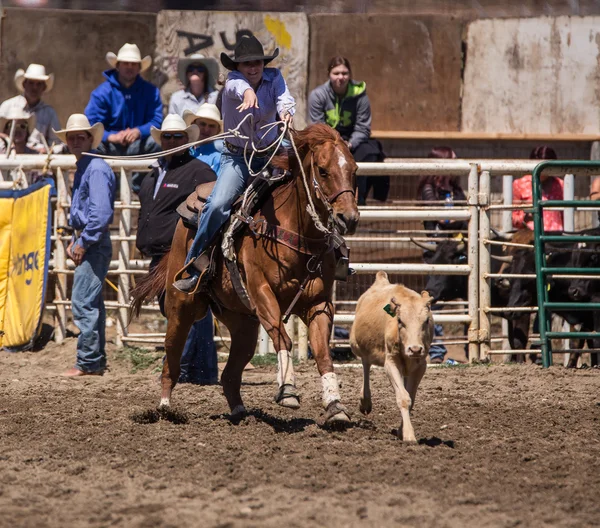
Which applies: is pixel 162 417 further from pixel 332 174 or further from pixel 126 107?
pixel 126 107

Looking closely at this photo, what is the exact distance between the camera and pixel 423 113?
13250 mm

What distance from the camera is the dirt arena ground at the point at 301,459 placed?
4.38 metres

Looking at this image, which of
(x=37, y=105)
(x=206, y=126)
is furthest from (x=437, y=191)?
(x=37, y=105)

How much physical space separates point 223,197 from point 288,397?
1456mm

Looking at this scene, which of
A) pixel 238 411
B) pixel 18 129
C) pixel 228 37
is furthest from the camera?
pixel 228 37

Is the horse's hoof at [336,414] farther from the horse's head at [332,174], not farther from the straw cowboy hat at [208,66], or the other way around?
the straw cowboy hat at [208,66]

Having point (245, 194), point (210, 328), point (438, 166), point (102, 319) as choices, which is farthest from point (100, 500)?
point (438, 166)

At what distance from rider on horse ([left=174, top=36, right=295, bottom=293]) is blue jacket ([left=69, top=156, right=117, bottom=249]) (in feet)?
7.41

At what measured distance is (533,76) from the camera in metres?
13.2

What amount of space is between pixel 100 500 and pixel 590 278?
5.99m

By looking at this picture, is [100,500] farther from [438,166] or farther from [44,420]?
[438,166]

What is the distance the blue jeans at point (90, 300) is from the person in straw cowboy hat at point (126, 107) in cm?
185

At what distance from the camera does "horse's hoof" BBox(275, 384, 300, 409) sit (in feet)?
19.4

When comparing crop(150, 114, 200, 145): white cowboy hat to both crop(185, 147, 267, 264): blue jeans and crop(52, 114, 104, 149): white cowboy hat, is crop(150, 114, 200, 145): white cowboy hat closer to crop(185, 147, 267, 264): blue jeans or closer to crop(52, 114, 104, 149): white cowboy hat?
crop(52, 114, 104, 149): white cowboy hat
